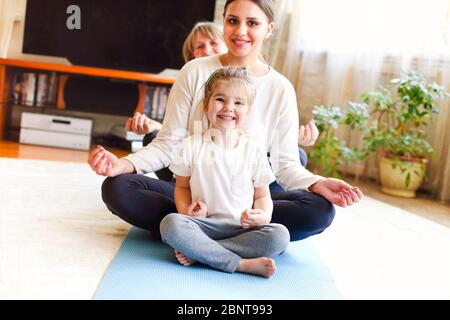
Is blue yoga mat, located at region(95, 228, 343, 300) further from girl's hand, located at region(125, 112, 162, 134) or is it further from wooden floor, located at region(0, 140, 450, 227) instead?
wooden floor, located at region(0, 140, 450, 227)

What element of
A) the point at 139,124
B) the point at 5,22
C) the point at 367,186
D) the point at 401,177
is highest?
the point at 5,22

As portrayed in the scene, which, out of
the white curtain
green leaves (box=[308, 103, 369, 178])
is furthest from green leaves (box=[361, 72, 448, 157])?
the white curtain

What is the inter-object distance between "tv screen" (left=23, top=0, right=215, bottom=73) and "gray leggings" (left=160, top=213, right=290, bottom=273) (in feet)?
8.58

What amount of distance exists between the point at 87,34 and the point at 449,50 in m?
2.36

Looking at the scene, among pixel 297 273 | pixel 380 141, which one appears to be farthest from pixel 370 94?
pixel 297 273

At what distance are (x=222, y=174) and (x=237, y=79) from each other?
26cm

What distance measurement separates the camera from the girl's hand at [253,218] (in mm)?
1505

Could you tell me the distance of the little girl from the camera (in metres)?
1.52

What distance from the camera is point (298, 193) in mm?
1760

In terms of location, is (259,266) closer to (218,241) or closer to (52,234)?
(218,241)

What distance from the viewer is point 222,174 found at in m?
1.59

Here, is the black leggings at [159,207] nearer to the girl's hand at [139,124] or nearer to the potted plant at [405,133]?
the girl's hand at [139,124]

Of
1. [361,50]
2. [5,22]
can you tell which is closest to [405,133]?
[361,50]
